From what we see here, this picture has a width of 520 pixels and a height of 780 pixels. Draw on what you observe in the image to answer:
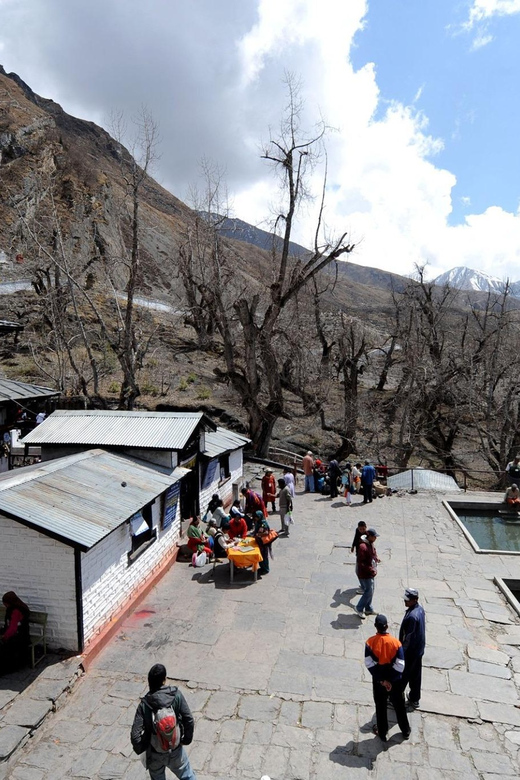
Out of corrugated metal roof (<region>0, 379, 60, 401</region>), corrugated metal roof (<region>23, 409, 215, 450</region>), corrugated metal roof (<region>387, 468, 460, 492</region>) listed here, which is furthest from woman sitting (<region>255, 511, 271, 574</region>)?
corrugated metal roof (<region>387, 468, 460, 492</region>)

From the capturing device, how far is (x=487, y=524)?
52.8 ft

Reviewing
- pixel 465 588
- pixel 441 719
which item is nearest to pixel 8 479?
pixel 441 719

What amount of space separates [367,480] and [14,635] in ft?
38.9

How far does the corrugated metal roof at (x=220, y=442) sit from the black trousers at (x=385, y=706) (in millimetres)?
8282

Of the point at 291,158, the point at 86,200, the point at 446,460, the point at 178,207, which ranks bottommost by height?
the point at 446,460

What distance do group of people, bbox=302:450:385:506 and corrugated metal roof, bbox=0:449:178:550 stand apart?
746 cm

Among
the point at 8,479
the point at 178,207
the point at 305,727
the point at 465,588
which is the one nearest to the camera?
the point at 305,727

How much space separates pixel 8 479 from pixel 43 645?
2.91 meters

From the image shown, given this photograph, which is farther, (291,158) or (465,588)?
(291,158)

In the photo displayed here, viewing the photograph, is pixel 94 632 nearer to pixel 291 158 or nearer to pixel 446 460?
pixel 291 158

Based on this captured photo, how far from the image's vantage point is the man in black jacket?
184 inches

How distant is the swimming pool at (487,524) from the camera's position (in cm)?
1470

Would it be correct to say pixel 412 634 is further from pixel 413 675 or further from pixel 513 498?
pixel 513 498

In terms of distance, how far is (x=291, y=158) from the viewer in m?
Answer: 21.9
